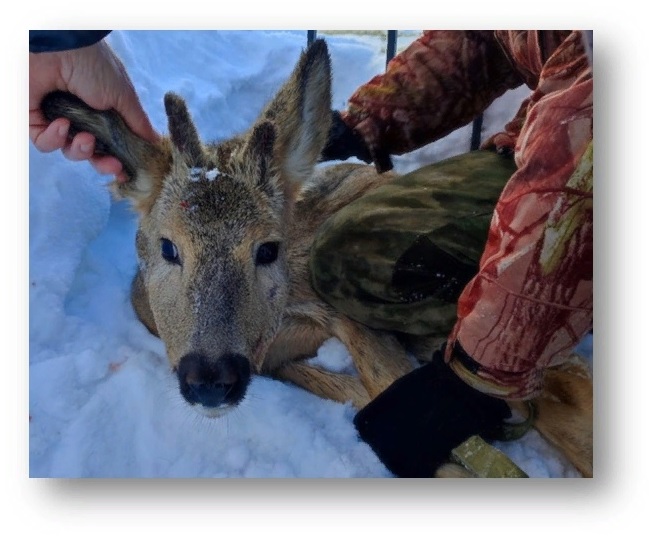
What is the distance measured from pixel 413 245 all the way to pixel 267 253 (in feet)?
1.09

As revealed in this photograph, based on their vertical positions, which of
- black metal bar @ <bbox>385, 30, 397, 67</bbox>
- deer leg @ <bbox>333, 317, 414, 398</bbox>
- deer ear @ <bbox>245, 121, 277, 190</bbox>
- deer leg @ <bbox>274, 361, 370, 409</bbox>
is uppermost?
black metal bar @ <bbox>385, 30, 397, 67</bbox>

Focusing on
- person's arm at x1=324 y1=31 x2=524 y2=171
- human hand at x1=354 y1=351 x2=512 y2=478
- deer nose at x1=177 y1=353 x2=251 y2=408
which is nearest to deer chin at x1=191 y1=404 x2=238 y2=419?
deer nose at x1=177 y1=353 x2=251 y2=408

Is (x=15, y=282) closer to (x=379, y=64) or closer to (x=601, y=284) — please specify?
(x=379, y=64)

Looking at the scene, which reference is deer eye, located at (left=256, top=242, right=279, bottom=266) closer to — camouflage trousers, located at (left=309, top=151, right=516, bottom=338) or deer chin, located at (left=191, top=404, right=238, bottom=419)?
camouflage trousers, located at (left=309, top=151, right=516, bottom=338)

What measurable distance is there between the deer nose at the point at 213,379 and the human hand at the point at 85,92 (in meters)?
0.46

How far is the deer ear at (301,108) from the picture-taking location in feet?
6.47

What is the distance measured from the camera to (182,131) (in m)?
1.97

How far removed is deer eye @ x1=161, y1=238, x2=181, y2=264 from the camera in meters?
1.95

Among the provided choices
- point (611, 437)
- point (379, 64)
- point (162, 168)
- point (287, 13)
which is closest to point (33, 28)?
point (162, 168)

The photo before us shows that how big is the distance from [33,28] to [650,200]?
59.4 inches

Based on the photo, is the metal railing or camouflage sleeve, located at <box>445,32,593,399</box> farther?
the metal railing

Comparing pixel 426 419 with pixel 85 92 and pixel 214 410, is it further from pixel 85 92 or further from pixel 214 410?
pixel 85 92

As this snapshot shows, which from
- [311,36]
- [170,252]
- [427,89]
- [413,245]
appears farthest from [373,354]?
[311,36]

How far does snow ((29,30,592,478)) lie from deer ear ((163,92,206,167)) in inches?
0.8
